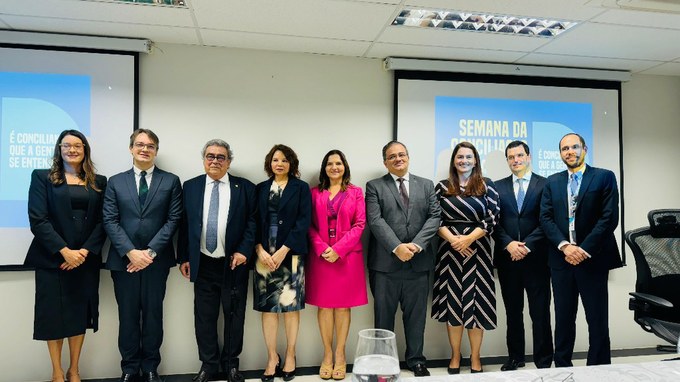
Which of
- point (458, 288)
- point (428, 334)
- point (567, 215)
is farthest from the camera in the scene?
point (428, 334)

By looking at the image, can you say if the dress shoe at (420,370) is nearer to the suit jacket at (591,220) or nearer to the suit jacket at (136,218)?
the suit jacket at (591,220)

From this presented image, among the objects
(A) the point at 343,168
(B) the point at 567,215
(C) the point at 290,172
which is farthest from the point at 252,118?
(B) the point at 567,215

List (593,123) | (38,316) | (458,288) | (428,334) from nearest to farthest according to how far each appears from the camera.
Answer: (38,316) → (458,288) → (428,334) → (593,123)

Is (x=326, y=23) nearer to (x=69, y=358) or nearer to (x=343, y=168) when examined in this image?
(x=343, y=168)

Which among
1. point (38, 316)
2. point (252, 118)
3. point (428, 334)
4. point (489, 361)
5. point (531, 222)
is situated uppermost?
point (252, 118)

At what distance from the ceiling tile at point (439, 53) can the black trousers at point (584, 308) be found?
1.81m

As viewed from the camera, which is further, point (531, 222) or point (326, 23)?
point (531, 222)

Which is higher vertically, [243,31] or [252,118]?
[243,31]

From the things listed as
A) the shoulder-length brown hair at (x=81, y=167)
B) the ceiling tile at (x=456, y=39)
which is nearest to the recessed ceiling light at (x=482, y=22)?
the ceiling tile at (x=456, y=39)

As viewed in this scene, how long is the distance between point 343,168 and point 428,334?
1615mm

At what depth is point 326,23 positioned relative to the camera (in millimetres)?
2832

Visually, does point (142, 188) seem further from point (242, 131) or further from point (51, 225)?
point (242, 131)

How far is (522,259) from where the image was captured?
3.20m

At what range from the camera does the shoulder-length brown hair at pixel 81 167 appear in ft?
9.21
